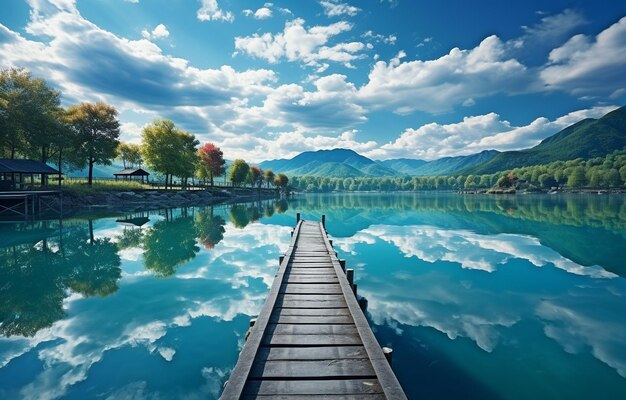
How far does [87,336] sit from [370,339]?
32.1 ft

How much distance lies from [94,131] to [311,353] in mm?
73310

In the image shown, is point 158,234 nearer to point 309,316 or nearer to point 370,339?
point 309,316

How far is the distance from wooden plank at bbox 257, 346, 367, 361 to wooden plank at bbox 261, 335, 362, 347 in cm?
14

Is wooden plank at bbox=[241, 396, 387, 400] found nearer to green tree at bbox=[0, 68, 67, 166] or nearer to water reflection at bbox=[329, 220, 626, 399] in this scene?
water reflection at bbox=[329, 220, 626, 399]

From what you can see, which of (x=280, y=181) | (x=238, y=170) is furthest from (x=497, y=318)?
(x=280, y=181)

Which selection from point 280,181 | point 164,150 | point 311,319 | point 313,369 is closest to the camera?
point 313,369

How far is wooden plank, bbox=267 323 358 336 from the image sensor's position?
7373mm

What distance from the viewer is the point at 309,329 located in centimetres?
759

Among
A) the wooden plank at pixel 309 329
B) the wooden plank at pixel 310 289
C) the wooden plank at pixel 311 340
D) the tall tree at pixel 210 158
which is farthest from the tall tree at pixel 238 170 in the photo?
the wooden plank at pixel 311 340

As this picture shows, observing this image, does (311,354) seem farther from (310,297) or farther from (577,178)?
(577,178)

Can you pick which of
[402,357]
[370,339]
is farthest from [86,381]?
[402,357]

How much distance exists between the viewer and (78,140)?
60.3m

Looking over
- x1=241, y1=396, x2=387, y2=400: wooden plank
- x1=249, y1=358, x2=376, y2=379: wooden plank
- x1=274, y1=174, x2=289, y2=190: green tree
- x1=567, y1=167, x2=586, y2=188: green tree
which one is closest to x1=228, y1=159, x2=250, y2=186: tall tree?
x1=274, y1=174, x2=289, y2=190: green tree

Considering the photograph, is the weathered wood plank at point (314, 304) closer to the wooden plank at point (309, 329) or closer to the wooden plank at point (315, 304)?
the wooden plank at point (315, 304)
